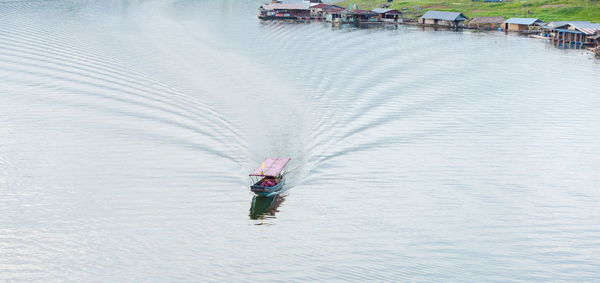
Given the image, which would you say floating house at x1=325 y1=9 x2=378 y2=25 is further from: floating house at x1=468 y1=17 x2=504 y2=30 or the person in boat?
the person in boat

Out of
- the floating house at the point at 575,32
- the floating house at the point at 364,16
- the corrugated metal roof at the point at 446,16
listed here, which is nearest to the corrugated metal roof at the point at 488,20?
the corrugated metal roof at the point at 446,16

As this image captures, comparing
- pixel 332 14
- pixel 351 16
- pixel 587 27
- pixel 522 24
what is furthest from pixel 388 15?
pixel 587 27

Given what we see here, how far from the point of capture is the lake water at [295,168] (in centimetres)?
1845

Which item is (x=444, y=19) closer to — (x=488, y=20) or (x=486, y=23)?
(x=486, y=23)

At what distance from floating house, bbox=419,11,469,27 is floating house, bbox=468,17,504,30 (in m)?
1.69

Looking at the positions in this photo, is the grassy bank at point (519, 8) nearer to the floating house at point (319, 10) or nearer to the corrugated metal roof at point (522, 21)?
the corrugated metal roof at point (522, 21)

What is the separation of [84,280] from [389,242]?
960 centimetres

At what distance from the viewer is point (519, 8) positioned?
270ft

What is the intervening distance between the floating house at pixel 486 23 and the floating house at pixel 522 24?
90 centimetres

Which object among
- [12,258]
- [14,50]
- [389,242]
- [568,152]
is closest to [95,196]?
[12,258]

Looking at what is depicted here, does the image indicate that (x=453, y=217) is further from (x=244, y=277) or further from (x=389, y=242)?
(x=244, y=277)

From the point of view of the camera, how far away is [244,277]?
1750 centimetres

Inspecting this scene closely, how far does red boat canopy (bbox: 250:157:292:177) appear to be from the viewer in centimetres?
2234

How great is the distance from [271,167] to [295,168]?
186 centimetres
